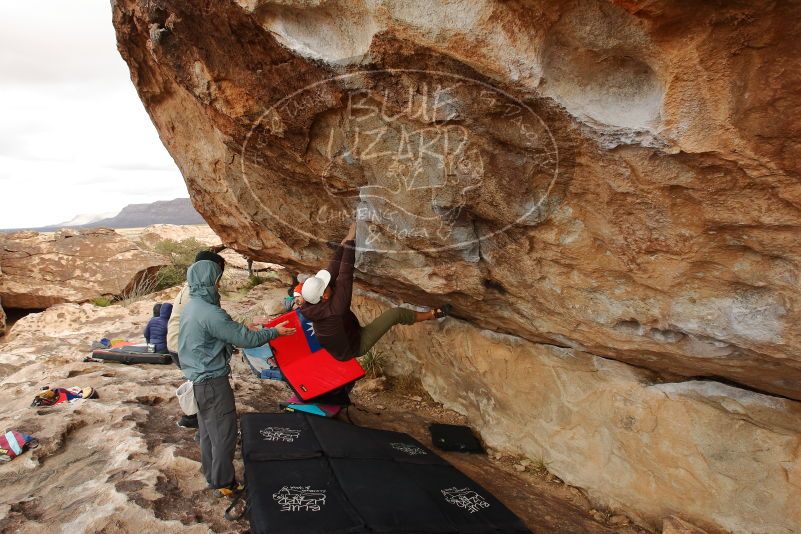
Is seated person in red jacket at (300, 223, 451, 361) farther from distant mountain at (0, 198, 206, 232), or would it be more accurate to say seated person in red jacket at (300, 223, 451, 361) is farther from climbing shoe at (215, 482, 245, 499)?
distant mountain at (0, 198, 206, 232)

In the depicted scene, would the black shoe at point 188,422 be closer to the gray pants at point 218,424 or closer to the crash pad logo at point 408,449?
the gray pants at point 218,424

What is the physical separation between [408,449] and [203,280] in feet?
6.65

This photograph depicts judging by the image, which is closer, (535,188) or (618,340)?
(535,188)

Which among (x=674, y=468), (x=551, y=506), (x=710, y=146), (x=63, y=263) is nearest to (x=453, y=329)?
(x=551, y=506)

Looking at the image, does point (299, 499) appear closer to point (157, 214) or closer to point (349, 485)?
point (349, 485)

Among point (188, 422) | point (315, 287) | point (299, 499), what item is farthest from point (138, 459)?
point (315, 287)

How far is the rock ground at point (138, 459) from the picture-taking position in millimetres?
2781

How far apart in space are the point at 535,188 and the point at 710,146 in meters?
0.85

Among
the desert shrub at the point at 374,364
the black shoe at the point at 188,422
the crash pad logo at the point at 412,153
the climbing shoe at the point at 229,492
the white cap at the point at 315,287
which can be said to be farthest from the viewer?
the desert shrub at the point at 374,364

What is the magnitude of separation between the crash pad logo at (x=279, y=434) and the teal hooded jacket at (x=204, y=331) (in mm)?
654

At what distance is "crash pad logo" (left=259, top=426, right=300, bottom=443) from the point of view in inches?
133

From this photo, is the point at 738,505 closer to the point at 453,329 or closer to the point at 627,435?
the point at 627,435

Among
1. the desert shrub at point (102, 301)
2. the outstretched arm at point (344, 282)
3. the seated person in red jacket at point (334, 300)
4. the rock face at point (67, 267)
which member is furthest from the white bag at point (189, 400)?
the rock face at point (67, 267)

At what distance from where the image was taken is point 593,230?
7.99ft
